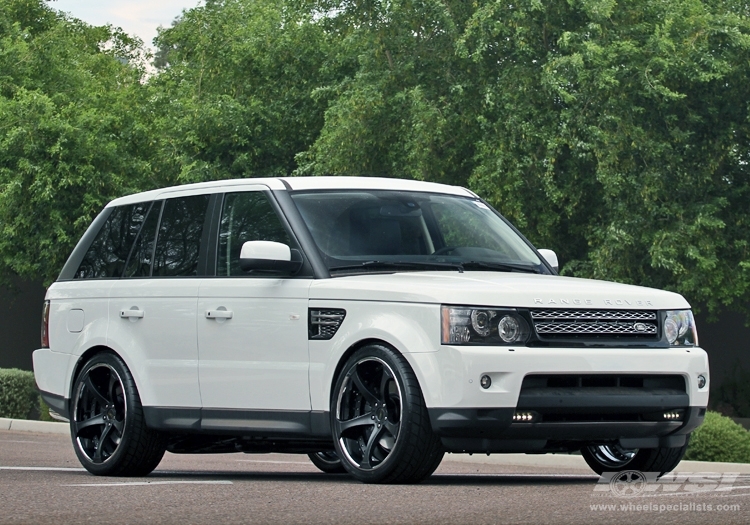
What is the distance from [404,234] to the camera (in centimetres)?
938

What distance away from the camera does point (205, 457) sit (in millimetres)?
16031

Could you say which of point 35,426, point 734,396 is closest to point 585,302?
point 35,426

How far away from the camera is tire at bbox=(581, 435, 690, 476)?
9094 millimetres

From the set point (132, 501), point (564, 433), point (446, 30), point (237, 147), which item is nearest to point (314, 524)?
point (132, 501)

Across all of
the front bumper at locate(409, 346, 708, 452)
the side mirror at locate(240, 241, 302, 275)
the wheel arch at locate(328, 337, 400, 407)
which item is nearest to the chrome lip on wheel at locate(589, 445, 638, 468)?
the front bumper at locate(409, 346, 708, 452)

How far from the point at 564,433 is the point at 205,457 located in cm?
855

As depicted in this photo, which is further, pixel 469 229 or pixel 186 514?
pixel 469 229

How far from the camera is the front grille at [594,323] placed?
805 cm

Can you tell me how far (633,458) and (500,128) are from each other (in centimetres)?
1677

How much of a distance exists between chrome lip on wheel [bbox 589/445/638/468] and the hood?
1204 mm

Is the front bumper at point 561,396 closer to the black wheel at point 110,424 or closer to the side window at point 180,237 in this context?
the side window at point 180,237

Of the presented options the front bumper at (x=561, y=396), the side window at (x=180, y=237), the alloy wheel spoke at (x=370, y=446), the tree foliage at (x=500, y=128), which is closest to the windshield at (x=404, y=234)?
the side window at (x=180, y=237)

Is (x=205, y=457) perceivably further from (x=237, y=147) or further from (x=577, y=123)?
(x=237, y=147)

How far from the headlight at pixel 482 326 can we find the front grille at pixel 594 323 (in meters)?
0.12
